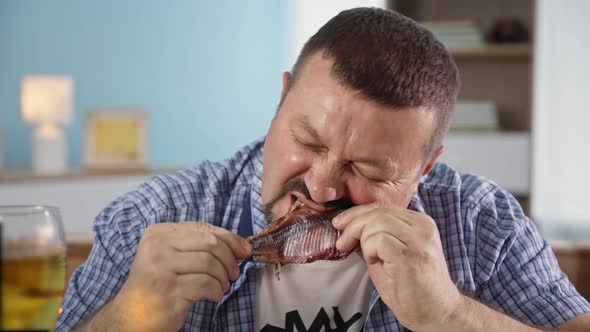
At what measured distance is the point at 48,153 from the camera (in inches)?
168

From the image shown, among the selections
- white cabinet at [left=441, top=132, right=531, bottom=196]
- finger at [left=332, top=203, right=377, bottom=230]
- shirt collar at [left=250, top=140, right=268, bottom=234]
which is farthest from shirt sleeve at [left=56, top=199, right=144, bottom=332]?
white cabinet at [left=441, top=132, right=531, bottom=196]

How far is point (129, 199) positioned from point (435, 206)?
647mm

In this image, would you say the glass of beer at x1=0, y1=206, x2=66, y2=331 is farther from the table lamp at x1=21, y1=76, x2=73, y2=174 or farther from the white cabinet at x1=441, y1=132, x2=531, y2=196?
the white cabinet at x1=441, y1=132, x2=531, y2=196

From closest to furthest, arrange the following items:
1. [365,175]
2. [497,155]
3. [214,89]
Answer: [365,175]
[497,155]
[214,89]

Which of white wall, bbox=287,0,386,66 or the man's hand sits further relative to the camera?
white wall, bbox=287,0,386,66

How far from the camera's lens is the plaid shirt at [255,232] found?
1.46m

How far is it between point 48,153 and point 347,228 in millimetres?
3385

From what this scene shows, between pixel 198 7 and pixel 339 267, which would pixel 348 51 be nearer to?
pixel 339 267

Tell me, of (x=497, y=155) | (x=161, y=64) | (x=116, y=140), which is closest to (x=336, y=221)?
(x=116, y=140)

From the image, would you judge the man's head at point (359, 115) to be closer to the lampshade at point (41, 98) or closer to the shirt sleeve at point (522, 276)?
the shirt sleeve at point (522, 276)

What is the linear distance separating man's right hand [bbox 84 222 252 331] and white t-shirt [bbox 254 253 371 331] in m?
0.38

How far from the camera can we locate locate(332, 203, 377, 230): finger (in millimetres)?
1234

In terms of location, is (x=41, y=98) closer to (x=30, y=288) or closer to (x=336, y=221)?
(x=336, y=221)

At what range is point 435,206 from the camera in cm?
166
